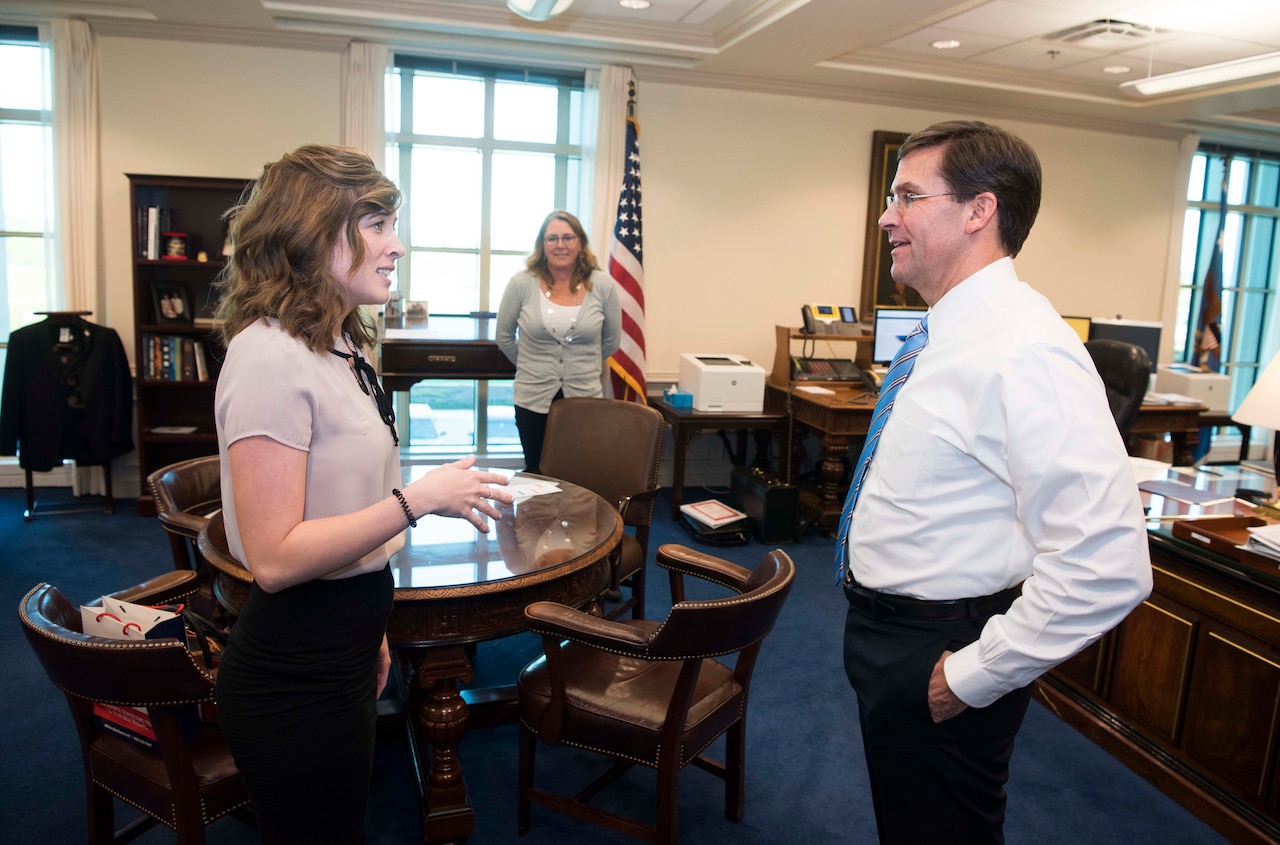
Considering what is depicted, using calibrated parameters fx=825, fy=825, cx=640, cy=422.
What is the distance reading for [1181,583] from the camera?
2463 mm

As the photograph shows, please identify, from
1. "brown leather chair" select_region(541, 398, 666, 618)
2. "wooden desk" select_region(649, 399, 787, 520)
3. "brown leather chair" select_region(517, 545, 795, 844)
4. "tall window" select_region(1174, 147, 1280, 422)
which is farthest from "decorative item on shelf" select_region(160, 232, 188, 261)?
"tall window" select_region(1174, 147, 1280, 422)

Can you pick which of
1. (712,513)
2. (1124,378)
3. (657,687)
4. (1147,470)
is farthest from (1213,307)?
(657,687)

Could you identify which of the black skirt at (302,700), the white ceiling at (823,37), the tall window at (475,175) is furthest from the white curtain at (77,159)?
the black skirt at (302,700)

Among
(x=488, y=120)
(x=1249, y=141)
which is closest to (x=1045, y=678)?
(x=488, y=120)

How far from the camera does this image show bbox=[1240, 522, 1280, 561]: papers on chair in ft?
7.06

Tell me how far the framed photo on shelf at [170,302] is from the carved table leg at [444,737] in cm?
364

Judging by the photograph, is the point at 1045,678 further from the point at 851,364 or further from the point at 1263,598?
the point at 851,364

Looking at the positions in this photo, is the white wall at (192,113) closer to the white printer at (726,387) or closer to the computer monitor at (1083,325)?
the white printer at (726,387)

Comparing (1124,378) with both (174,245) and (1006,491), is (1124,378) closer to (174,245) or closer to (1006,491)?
(1006,491)

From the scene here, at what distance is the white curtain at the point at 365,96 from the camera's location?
486cm

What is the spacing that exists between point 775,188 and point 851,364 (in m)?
1.34

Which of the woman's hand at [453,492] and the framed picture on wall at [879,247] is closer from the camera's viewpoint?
the woman's hand at [453,492]

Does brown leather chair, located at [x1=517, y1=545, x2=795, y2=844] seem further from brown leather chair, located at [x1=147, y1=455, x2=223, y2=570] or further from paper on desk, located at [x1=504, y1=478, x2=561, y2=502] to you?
brown leather chair, located at [x1=147, y1=455, x2=223, y2=570]

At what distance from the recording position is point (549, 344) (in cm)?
371
